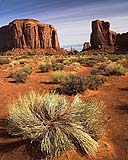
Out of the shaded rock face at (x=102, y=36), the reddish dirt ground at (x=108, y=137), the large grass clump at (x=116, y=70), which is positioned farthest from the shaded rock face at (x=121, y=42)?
the reddish dirt ground at (x=108, y=137)

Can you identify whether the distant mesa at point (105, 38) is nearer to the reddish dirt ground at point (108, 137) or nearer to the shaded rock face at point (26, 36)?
the shaded rock face at point (26, 36)

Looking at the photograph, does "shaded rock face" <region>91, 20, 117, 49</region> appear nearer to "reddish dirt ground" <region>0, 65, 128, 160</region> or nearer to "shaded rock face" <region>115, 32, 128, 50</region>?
"shaded rock face" <region>115, 32, 128, 50</region>

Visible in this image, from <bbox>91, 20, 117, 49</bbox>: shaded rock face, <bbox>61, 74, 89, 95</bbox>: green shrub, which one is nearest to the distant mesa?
<bbox>91, 20, 117, 49</bbox>: shaded rock face

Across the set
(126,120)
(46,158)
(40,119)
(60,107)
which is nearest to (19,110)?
(40,119)

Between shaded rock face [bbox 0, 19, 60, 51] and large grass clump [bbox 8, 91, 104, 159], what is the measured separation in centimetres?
11610

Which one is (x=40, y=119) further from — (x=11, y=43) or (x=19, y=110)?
(x=11, y=43)

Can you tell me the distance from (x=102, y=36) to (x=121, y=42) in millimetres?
9202

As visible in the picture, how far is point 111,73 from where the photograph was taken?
21250mm

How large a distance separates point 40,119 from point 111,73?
14.6 meters

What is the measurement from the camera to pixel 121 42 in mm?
99500

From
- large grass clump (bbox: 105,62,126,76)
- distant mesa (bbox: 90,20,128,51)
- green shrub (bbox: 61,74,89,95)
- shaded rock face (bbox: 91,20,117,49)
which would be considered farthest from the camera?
shaded rock face (bbox: 91,20,117,49)

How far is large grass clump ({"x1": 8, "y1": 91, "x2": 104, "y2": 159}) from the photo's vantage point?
647 cm

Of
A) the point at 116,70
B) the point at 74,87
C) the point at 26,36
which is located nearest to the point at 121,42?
the point at 26,36

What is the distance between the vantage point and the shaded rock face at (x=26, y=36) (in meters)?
124
